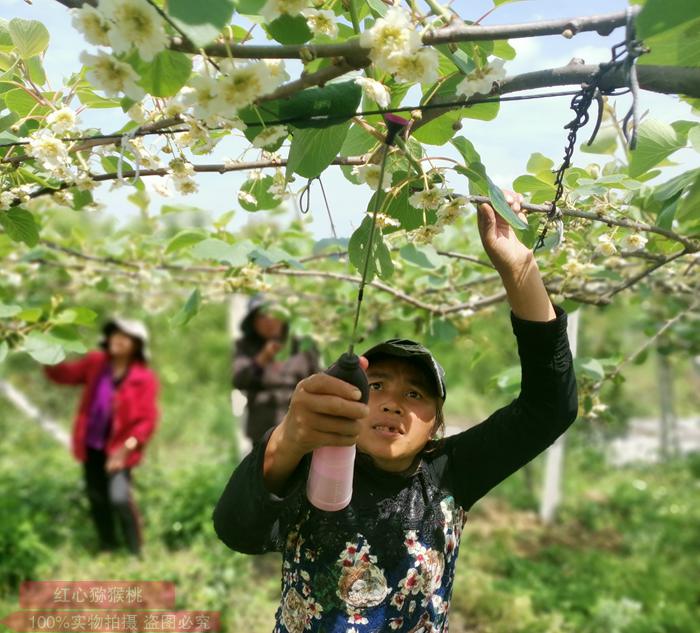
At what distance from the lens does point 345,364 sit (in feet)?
3.39

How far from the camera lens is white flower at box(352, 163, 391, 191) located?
1133 millimetres

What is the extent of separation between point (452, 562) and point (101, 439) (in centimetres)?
363

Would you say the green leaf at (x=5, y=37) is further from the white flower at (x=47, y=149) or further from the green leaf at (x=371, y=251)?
the green leaf at (x=371, y=251)

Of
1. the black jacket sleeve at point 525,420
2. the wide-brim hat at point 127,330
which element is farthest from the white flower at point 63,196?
the wide-brim hat at point 127,330

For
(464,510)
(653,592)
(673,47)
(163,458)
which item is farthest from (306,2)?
(163,458)

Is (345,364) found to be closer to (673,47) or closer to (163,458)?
(673,47)

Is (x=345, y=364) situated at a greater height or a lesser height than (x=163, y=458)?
lesser

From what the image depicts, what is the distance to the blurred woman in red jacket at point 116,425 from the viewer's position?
4.41 m

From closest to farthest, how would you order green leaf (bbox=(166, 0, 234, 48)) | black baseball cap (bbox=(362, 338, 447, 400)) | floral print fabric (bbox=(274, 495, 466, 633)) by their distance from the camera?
green leaf (bbox=(166, 0, 234, 48))
floral print fabric (bbox=(274, 495, 466, 633))
black baseball cap (bbox=(362, 338, 447, 400))

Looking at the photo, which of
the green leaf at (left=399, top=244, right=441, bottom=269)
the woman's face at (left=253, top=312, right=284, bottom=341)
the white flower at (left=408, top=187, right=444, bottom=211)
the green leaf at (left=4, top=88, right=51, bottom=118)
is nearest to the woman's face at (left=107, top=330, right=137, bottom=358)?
the woman's face at (left=253, top=312, right=284, bottom=341)

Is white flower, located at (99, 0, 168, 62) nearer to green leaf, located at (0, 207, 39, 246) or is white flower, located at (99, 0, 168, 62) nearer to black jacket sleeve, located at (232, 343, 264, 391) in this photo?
green leaf, located at (0, 207, 39, 246)

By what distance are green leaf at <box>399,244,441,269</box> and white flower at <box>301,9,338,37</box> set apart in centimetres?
98

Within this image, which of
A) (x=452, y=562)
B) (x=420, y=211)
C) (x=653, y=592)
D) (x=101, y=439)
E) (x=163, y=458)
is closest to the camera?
(x=420, y=211)

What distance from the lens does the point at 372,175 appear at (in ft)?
3.75
